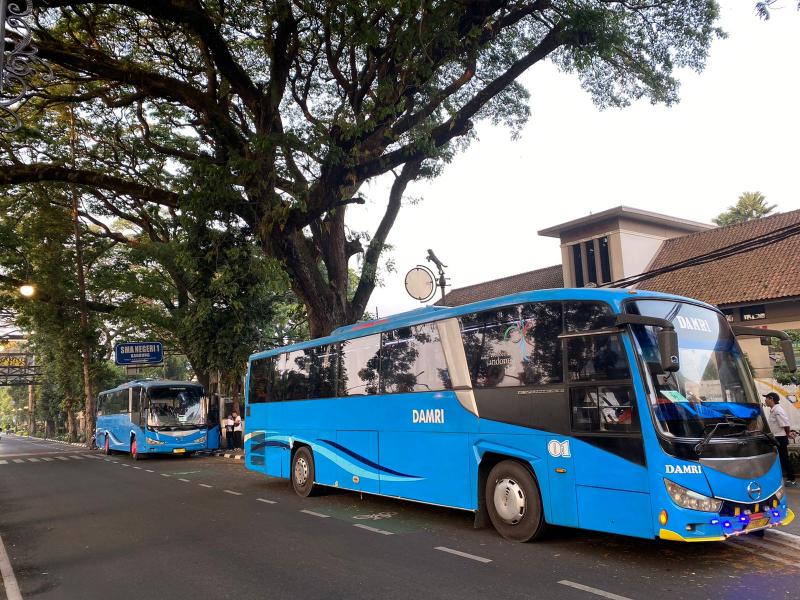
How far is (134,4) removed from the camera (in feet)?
36.5

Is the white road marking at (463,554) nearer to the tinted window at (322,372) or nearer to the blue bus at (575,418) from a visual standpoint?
the blue bus at (575,418)

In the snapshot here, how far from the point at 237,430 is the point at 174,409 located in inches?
132

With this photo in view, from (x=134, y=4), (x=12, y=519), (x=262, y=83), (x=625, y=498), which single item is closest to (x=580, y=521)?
(x=625, y=498)

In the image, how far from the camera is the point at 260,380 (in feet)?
46.4

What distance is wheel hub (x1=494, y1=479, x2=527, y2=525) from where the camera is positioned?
24.5ft

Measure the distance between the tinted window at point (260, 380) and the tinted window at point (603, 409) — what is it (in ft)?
27.4

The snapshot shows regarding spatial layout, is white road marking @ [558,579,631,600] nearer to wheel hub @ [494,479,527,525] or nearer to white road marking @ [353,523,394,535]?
wheel hub @ [494,479,527,525]

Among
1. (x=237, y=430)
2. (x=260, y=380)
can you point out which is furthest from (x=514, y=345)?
(x=237, y=430)

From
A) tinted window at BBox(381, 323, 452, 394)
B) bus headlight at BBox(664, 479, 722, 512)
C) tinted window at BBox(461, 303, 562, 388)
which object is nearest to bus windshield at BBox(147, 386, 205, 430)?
tinted window at BBox(381, 323, 452, 394)

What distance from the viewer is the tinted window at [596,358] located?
6.53 meters

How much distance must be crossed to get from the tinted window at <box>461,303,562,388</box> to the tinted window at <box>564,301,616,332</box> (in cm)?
15

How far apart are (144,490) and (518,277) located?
19.6 metres

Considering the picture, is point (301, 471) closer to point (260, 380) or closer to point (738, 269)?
point (260, 380)

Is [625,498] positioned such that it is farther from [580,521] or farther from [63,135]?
[63,135]
